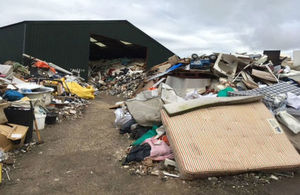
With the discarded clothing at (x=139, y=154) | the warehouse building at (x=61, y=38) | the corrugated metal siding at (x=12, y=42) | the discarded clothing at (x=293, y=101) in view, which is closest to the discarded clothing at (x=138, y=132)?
the discarded clothing at (x=139, y=154)

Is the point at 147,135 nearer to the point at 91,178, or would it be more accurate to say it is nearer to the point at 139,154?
the point at 139,154

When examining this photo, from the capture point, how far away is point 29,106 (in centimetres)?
429

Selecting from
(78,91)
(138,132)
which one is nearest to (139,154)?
(138,132)

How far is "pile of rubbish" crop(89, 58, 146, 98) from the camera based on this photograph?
11.7 meters

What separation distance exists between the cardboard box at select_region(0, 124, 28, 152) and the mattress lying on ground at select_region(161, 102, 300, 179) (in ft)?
8.15

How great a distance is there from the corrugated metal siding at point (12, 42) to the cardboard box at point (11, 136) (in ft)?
25.2

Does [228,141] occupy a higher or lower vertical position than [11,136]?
higher

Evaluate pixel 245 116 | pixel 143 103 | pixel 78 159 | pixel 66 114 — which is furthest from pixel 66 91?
pixel 245 116

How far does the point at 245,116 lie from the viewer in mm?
3482

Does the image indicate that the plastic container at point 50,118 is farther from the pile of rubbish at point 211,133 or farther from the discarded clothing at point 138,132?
the discarded clothing at point 138,132

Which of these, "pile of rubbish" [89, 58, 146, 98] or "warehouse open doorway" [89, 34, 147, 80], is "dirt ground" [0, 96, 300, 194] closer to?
"pile of rubbish" [89, 58, 146, 98]

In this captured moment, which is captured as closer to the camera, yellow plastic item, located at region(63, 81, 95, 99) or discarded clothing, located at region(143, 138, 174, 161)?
discarded clothing, located at region(143, 138, 174, 161)

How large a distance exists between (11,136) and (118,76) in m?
10.7

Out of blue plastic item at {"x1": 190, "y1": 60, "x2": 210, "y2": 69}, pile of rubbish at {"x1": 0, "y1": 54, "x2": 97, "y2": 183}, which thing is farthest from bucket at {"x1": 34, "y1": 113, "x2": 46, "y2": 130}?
blue plastic item at {"x1": 190, "y1": 60, "x2": 210, "y2": 69}
